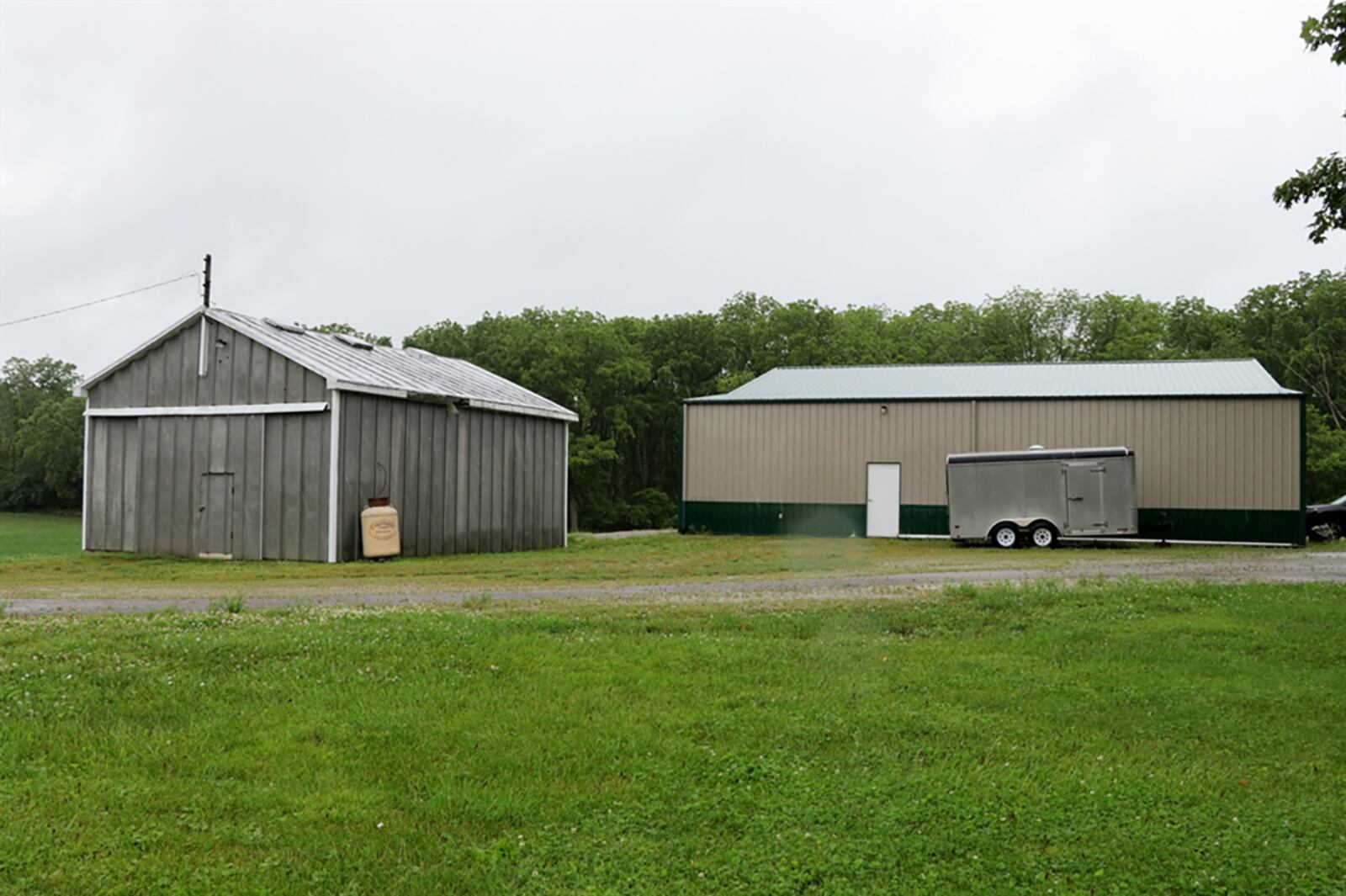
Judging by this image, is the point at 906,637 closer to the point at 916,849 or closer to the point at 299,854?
the point at 916,849

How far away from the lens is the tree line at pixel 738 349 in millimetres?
55312

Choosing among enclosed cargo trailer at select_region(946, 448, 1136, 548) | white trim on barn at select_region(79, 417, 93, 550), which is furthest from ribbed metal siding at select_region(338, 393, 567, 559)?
enclosed cargo trailer at select_region(946, 448, 1136, 548)

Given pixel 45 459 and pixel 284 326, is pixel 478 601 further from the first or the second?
pixel 45 459

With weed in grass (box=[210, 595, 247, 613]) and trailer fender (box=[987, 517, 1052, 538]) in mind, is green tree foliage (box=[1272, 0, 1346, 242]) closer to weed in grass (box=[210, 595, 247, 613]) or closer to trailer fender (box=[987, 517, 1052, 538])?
weed in grass (box=[210, 595, 247, 613])

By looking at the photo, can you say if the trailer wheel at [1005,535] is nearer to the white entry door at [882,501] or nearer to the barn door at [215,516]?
the white entry door at [882,501]

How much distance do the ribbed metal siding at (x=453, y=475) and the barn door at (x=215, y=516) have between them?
281 centimetres

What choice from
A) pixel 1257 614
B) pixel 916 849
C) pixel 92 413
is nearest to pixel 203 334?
pixel 92 413

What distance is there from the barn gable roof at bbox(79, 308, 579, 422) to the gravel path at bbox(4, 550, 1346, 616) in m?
6.96

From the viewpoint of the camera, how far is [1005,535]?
88.5ft

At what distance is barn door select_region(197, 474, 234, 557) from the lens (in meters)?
22.7

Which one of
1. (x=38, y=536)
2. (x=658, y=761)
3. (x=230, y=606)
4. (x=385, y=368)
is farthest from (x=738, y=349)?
(x=658, y=761)

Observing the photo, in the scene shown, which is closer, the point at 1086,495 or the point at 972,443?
the point at 1086,495

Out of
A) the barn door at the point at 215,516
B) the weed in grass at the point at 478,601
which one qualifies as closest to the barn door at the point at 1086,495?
the weed in grass at the point at 478,601

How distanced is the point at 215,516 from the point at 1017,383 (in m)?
21.2
